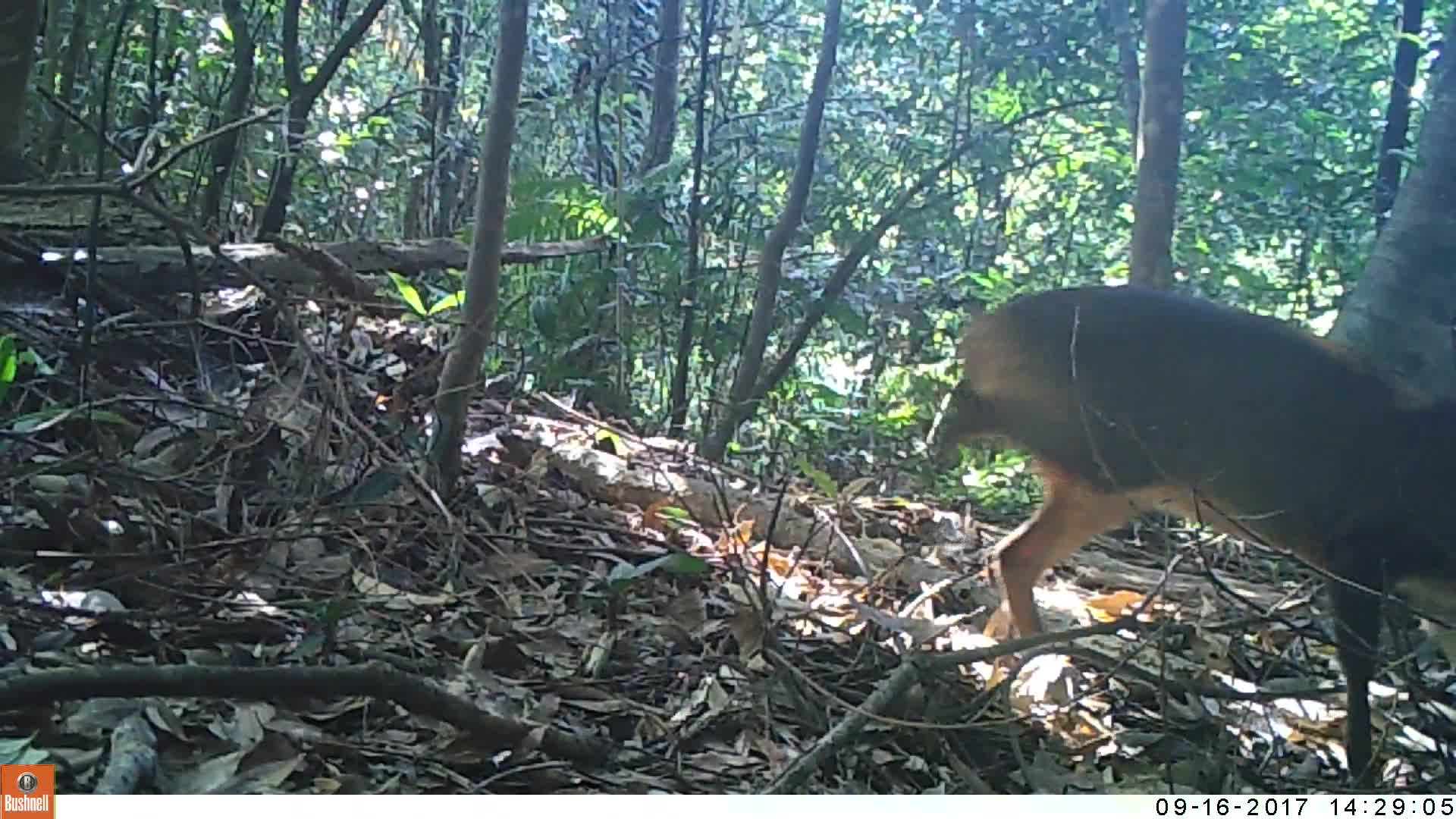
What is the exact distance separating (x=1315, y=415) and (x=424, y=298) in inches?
48.6

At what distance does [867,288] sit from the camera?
1.93 meters

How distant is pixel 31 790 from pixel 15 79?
1235mm

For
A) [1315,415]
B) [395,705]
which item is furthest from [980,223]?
[395,705]

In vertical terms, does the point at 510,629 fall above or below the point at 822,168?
below

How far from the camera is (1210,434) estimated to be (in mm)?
1722

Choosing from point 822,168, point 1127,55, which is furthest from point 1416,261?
point 822,168

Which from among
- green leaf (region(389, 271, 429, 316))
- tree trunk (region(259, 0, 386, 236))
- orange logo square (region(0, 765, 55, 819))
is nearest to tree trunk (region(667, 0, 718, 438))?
green leaf (region(389, 271, 429, 316))

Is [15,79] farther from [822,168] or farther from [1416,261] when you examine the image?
[1416,261]

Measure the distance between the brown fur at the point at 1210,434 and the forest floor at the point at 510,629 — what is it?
0.20ft

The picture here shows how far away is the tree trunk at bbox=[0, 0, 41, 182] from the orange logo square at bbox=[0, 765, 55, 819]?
1.12 metres

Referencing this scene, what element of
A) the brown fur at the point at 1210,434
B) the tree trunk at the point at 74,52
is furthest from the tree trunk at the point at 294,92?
the brown fur at the point at 1210,434

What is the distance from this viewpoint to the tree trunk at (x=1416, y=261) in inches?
63.4

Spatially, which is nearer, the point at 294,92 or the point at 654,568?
the point at 654,568

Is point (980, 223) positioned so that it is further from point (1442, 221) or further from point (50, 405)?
point (50, 405)
